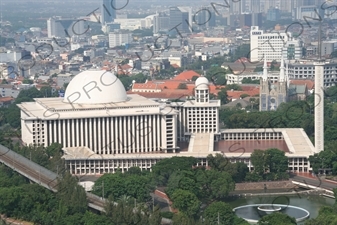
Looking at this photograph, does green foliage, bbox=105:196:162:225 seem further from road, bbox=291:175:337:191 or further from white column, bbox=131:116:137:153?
white column, bbox=131:116:137:153

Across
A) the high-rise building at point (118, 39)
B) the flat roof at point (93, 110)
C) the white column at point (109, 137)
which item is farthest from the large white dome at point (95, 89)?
the high-rise building at point (118, 39)

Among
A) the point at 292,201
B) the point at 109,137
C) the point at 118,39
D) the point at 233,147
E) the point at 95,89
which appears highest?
the point at 118,39

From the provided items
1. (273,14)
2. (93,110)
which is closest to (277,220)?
(93,110)

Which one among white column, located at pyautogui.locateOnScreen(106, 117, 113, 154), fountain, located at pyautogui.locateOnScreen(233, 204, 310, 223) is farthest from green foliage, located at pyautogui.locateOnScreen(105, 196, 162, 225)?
white column, located at pyautogui.locateOnScreen(106, 117, 113, 154)

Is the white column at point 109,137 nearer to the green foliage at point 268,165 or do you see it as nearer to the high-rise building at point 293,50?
the green foliage at point 268,165

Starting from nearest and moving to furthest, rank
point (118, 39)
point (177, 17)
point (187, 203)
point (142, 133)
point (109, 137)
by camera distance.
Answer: point (187, 203), point (109, 137), point (142, 133), point (118, 39), point (177, 17)

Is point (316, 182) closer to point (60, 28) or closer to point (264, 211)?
point (264, 211)
